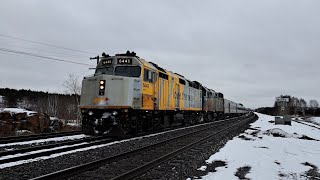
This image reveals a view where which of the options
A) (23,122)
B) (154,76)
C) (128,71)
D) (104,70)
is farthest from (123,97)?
(23,122)

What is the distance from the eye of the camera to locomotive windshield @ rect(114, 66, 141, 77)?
1569cm

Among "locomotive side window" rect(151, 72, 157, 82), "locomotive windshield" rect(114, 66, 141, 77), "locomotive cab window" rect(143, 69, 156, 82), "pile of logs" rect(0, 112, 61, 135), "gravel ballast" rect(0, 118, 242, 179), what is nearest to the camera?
"gravel ballast" rect(0, 118, 242, 179)

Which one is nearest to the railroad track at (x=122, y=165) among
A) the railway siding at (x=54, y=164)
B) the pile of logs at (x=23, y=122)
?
the railway siding at (x=54, y=164)

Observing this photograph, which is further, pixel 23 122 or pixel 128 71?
pixel 23 122

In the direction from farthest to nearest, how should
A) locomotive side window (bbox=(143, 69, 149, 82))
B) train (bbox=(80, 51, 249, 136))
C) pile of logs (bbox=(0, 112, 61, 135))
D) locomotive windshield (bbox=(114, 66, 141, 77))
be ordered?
pile of logs (bbox=(0, 112, 61, 135)) < locomotive side window (bbox=(143, 69, 149, 82)) < locomotive windshield (bbox=(114, 66, 141, 77)) < train (bbox=(80, 51, 249, 136))

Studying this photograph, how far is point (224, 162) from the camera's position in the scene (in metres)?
9.33

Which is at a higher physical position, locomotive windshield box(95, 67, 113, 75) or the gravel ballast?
locomotive windshield box(95, 67, 113, 75)

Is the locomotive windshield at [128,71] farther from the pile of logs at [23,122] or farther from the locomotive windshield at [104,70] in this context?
the pile of logs at [23,122]

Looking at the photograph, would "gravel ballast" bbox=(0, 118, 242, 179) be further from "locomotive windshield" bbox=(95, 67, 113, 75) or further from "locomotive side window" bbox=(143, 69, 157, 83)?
"locomotive side window" bbox=(143, 69, 157, 83)

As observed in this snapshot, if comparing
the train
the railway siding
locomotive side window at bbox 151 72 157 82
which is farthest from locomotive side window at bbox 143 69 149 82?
the railway siding

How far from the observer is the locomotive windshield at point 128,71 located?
51.5 ft

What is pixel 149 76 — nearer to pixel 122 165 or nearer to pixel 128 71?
pixel 128 71

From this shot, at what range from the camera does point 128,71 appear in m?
15.8

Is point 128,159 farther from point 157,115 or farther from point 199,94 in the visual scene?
point 199,94
